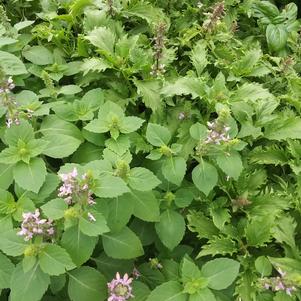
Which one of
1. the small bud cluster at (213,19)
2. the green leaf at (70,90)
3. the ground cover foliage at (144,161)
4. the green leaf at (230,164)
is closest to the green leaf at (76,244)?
the ground cover foliage at (144,161)

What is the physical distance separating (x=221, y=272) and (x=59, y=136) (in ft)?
2.36

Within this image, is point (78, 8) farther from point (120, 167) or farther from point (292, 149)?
point (292, 149)

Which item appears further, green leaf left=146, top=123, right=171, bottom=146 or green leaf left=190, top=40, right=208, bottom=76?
green leaf left=190, top=40, right=208, bottom=76

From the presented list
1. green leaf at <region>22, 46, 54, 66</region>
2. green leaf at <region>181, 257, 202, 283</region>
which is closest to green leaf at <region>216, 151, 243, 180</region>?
green leaf at <region>181, 257, 202, 283</region>

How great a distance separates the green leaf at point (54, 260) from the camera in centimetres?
122

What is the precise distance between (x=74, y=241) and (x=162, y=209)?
1.25 feet

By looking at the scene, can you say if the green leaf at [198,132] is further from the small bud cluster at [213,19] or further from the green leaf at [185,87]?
the small bud cluster at [213,19]

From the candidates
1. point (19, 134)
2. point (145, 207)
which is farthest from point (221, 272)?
point (19, 134)

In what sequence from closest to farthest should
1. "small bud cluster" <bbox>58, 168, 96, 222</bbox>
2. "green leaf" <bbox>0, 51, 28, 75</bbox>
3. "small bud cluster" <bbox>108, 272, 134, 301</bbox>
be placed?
"small bud cluster" <bbox>58, 168, 96, 222</bbox> → "small bud cluster" <bbox>108, 272, 134, 301</bbox> → "green leaf" <bbox>0, 51, 28, 75</bbox>

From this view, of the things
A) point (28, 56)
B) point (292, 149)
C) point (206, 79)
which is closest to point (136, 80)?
point (206, 79)

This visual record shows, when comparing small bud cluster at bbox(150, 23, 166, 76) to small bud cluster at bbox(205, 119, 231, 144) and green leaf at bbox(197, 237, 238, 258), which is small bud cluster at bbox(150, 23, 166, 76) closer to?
small bud cluster at bbox(205, 119, 231, 144)

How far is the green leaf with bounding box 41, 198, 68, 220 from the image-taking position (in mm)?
1237

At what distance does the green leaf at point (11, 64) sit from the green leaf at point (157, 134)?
56 centimetres

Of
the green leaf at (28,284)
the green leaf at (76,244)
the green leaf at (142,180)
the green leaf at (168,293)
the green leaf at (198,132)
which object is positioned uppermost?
the green leaf at (198,132)
